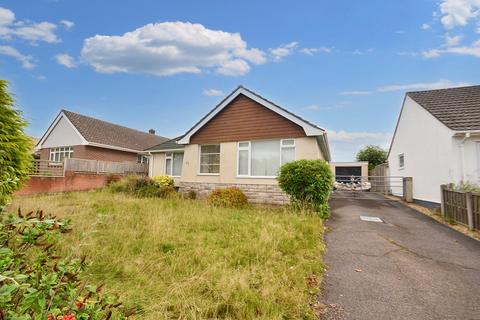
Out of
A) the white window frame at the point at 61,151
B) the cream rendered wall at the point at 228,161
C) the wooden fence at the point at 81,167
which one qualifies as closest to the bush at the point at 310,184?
the cream rendered wall at the point at 228,161

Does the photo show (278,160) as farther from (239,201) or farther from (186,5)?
(186,5)

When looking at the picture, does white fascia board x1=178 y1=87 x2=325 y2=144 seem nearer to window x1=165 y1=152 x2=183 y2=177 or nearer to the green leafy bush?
window x1=165 y1=152 x2=183 y2=177

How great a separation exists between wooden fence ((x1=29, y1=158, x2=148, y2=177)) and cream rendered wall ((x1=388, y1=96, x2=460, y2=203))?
69.5ft

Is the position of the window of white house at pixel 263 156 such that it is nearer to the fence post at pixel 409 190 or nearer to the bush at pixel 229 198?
the bush at pixel 229 198

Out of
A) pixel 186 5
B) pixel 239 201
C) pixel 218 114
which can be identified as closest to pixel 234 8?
pixel 186 5

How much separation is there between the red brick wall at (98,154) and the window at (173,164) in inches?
318

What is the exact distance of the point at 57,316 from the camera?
1.38 metres

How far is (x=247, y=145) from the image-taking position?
44.2 ft

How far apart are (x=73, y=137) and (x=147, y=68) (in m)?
12.9

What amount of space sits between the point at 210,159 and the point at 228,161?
63.2 inches

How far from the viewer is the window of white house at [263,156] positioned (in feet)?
40.8

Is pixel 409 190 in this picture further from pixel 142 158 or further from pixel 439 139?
→ pixel 142 158

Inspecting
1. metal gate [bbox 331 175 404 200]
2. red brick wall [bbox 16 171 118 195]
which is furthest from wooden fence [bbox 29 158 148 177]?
metal gate [bbox 331 175 404 200]

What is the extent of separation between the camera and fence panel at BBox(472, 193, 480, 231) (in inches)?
291
